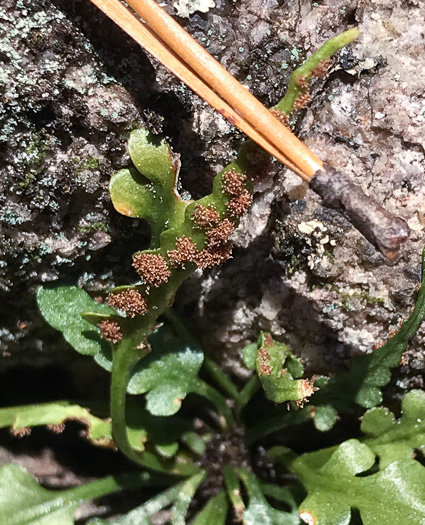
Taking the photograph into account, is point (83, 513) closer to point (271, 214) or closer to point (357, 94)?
point (271, 214)

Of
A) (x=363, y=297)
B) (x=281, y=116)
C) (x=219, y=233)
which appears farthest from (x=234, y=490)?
(x=281, y=116)

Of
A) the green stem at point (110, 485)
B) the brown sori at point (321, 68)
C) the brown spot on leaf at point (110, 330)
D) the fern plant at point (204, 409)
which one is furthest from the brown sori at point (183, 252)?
the green stem at point (110, 485)

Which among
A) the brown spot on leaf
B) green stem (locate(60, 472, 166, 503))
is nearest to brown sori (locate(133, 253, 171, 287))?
the brown spot on leaf

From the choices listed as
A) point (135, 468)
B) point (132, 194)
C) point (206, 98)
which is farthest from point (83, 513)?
point (206, 98)

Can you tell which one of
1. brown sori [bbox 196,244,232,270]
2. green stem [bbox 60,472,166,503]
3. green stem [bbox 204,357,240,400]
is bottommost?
green stem [bbox 60,472,166,503]

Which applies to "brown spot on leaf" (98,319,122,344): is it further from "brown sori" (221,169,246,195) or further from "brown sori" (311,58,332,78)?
"brown sori" (311,58,332,78)

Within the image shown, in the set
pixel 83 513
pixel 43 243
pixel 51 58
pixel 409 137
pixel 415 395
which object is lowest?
pixel 415 395
